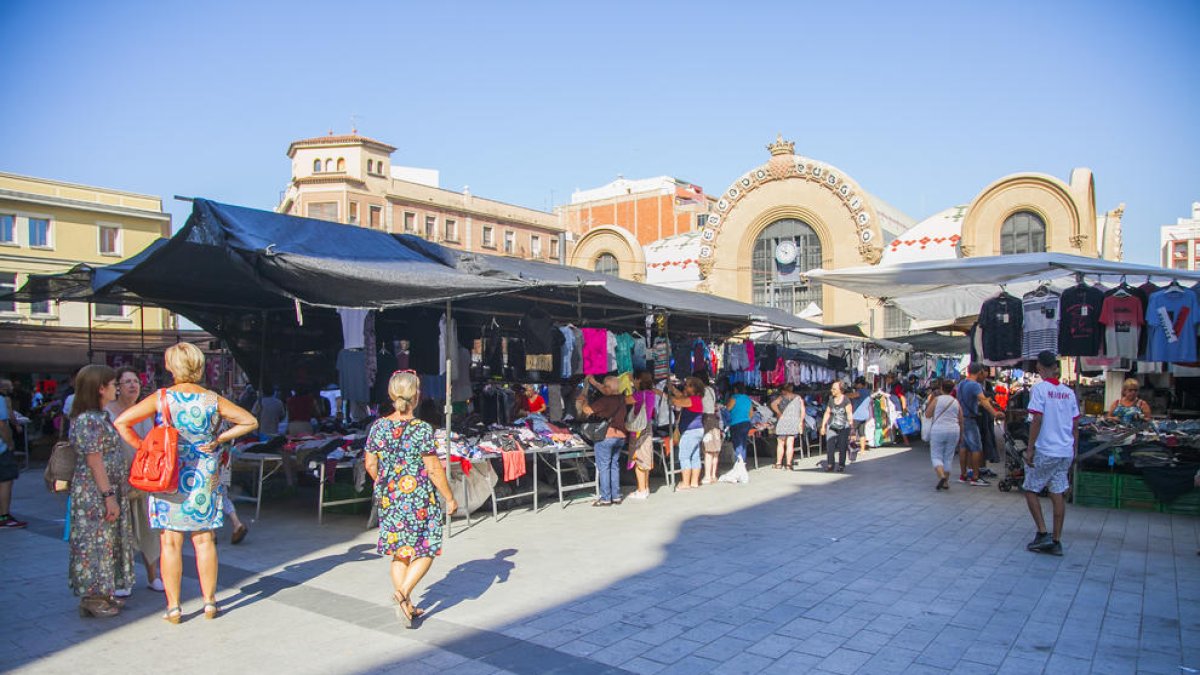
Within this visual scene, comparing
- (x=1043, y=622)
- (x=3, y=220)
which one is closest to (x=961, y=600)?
(x=1043, y=622)

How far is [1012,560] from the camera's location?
6.86m

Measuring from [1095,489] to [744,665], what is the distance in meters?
7.61

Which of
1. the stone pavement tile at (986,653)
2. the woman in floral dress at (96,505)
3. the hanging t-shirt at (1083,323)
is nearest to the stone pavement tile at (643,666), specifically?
the stone pavement tile at (986,653)

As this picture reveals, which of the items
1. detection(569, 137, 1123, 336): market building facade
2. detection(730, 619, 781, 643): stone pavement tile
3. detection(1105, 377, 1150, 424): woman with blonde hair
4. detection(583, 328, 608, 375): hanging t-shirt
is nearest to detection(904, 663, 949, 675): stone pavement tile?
detection(730, 619, 781, 643): stone pavement tile

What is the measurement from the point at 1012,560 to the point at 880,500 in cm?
321

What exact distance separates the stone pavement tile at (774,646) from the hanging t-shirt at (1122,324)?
674cm

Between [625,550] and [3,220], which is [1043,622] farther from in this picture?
[3,220]

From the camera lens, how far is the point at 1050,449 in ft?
22.8

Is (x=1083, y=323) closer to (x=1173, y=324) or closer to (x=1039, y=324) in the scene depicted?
(x=1039, y=324)

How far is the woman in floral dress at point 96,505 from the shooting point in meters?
5.16

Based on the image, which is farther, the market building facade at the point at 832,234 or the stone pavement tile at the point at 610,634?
the market building facade at the point at 832,234

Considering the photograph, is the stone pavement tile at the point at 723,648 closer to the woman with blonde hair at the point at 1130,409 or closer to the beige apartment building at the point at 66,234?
the woman with blonde hair at the point at 1130,409

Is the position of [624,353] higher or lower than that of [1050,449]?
higher

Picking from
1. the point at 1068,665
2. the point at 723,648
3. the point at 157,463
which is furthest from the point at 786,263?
the point at 157,463
